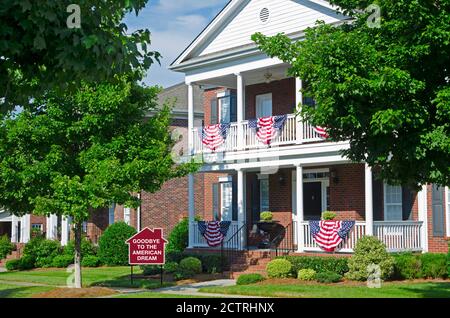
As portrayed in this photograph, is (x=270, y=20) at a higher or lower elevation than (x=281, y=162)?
higher

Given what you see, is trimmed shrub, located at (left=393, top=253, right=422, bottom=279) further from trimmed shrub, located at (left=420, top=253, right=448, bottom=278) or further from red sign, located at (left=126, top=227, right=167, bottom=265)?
red sign, located at (left=126, top=227, right=167, bottom=265)

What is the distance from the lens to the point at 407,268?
810 inches

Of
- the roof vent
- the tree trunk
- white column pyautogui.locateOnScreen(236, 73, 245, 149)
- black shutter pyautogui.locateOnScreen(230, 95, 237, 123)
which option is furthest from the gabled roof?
the tree trunk

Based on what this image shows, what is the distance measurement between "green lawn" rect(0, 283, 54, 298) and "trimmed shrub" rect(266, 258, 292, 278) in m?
6.50

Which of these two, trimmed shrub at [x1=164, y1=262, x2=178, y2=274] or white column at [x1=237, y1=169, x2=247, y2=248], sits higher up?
white column at [x1=237, y1=169, x2=247, y2=248]

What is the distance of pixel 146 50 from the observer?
9.72 meters

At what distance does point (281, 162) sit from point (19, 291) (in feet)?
29.8

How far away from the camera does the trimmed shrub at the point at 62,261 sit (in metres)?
32.0

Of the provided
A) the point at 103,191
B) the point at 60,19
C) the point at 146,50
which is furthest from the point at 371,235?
the point at 60,19

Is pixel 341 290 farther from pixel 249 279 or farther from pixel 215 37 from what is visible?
pixel 215 37

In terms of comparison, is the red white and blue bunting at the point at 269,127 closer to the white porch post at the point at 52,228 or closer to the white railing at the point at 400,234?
the white railing at the point at 400,234

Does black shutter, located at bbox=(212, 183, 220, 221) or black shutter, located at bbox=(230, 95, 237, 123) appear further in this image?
black shutter, located at bbox=(212, 183, 220, 221)

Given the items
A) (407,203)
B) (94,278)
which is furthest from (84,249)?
(407,203)

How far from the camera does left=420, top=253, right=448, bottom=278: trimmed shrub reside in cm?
2067
